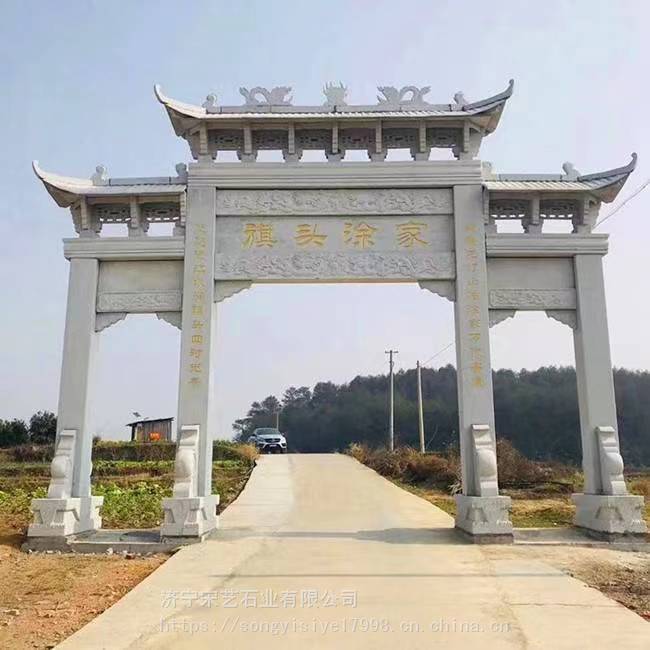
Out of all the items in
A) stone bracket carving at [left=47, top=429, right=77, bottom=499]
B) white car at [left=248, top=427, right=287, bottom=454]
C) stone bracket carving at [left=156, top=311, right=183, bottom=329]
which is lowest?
stone bracket carving at [left=47, top=429, right=77, bottom=499]

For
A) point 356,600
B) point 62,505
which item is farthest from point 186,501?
point 356,600

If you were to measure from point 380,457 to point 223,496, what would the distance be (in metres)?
8.53

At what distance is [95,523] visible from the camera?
735 cm

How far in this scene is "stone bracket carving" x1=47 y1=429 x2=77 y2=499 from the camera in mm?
6801

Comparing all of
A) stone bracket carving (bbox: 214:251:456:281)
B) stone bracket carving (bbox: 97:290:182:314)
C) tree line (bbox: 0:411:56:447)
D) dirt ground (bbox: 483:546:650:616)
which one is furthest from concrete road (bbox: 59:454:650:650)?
tree line (bbox: 0:411:56:447)

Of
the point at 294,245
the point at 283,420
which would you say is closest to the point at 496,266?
the point at 294,245

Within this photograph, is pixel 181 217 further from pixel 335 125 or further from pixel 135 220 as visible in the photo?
pixel 335 125

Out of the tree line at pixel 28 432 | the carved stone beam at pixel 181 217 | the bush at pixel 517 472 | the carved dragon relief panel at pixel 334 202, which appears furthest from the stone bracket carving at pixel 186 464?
the tree line at pixel 28 432

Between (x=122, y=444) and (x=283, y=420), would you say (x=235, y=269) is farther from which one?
(x=283, y=420)

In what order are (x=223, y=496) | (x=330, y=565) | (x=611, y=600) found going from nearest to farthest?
(x=611, y=600) → (x=330, y=565) → (x=223, y=496)

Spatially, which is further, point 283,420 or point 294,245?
point 283,420

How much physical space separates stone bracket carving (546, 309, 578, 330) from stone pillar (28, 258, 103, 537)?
510cm

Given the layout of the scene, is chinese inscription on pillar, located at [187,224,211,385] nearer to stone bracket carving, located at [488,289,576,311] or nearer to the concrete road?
the concrete road

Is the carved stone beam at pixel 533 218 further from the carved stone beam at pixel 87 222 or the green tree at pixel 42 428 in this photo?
the green tree at pixel 42 428
